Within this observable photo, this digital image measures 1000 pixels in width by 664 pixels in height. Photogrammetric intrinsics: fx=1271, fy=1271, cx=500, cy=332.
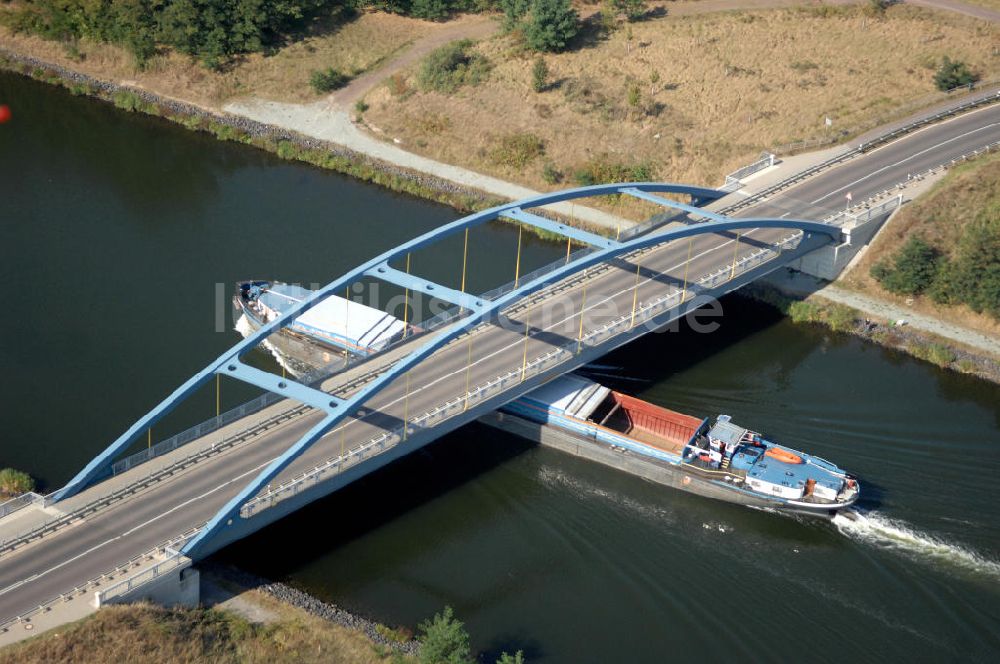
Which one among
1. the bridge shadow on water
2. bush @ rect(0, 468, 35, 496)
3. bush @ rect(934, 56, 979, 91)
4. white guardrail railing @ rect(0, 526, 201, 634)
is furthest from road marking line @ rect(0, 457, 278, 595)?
bush @ rect(934, 56, 979, 91)

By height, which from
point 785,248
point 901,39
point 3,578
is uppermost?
point 901,39

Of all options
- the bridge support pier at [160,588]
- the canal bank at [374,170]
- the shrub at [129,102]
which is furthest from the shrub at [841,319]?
the shrub at [129,102]

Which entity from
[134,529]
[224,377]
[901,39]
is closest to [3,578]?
[134,529]

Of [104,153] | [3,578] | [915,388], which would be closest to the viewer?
[3,578]

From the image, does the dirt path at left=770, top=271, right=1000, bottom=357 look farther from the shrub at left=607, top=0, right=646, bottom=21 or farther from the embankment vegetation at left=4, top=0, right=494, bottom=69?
the embankment vegetation at left=4, top=0, right=494, bottom=69

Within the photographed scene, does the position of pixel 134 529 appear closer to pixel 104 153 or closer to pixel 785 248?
pixel 785 248

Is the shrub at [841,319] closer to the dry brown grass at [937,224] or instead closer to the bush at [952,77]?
the dry brown grass at [937,224]

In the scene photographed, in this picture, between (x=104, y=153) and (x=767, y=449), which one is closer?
(x=767, y=449)
